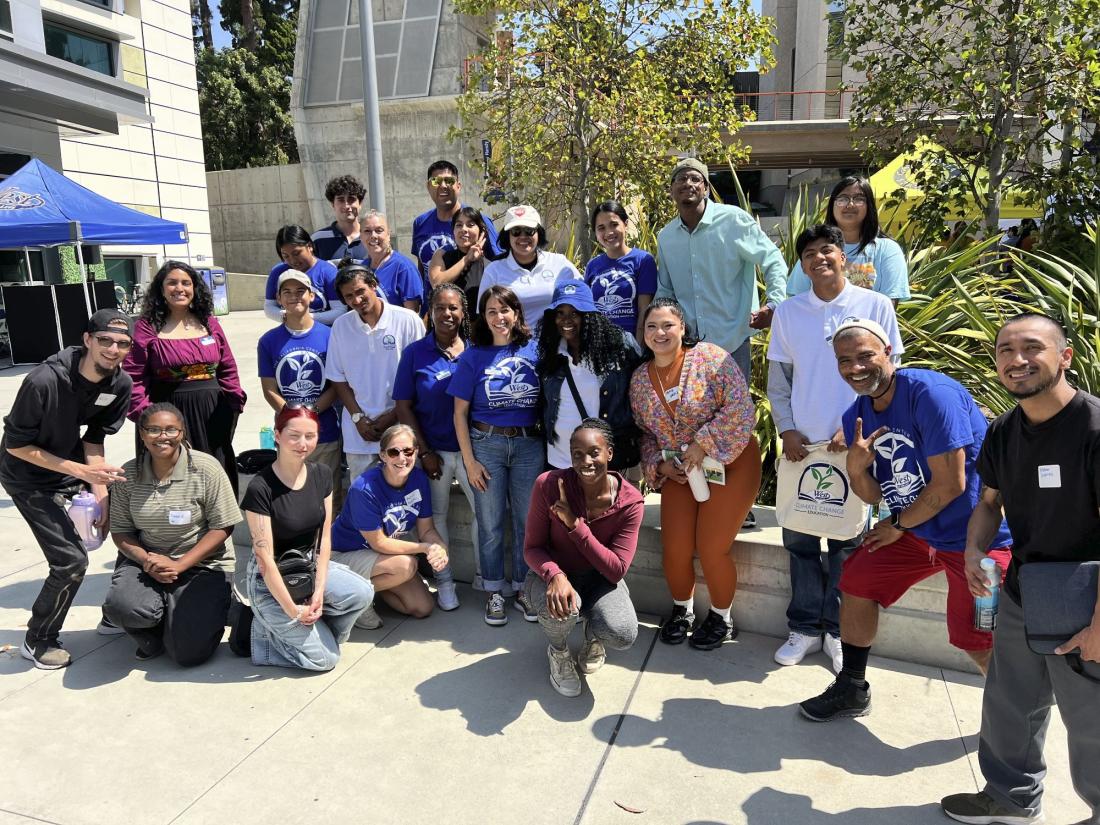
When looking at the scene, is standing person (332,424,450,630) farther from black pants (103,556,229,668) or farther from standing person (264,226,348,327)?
standing person (264,226,348,327)

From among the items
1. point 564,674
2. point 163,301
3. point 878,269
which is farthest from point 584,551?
point 163,301

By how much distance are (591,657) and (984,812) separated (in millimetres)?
1685

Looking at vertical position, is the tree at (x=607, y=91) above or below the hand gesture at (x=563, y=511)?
above

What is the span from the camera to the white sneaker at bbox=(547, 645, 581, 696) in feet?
11.4

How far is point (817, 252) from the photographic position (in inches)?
136

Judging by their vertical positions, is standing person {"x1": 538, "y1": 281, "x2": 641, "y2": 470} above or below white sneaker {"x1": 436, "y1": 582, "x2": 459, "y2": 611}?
above

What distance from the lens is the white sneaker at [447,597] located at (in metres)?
4.37

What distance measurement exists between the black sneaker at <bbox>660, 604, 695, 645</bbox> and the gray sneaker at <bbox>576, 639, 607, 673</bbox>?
0.40 m

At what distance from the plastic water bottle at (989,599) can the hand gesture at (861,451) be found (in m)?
0.57

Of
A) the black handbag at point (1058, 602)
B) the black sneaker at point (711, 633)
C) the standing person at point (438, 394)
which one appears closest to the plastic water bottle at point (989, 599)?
the black handbag at point (1058, 602)

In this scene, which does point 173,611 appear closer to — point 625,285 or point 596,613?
point 596,613

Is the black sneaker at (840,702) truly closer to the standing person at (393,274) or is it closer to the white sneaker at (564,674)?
the white sneaker at (564,674)

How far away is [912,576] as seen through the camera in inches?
122

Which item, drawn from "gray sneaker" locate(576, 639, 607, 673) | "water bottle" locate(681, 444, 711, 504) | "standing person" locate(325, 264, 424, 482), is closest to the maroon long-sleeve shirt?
"water bottle" locate(681, 444, 711, 504)
